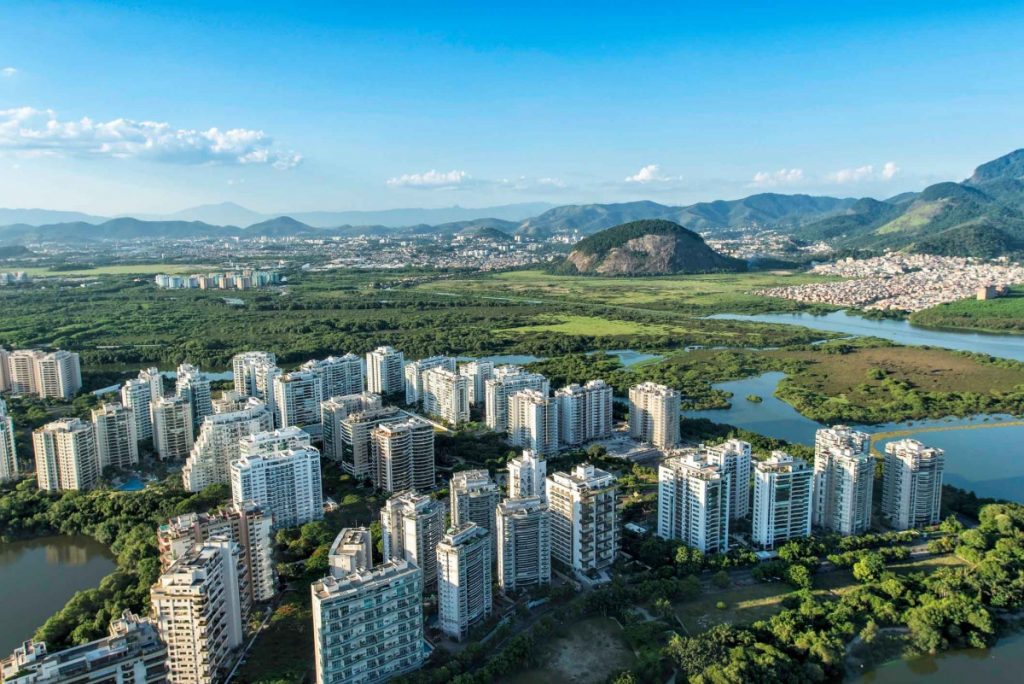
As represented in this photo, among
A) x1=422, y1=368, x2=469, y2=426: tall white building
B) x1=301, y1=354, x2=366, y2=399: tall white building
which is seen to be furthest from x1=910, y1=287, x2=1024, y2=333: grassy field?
x1=301, y1=354, x2=366, y2=399: tall white building

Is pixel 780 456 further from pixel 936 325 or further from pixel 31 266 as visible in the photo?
pixel 31 266

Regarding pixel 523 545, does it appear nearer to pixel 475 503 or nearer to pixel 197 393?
pixel 475 503

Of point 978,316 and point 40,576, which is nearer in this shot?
point 40,576

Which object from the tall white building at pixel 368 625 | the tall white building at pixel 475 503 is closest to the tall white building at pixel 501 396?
the tall white building at pixel 475 503

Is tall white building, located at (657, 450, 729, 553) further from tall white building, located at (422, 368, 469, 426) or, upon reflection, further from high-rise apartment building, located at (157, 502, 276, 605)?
tall white building, located at (422, 368, 469, 426)

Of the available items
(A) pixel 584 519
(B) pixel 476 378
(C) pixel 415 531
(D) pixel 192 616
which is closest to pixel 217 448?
(C) pixel 415 531
